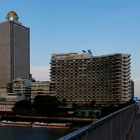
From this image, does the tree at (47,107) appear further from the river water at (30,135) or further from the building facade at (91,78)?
the river water at (30,135)

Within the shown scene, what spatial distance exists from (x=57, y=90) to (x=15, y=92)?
29.4 m

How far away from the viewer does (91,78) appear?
160 metres

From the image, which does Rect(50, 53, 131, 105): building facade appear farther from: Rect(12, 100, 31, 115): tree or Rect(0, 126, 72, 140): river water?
Rect(0, 126, 72, 140): river water

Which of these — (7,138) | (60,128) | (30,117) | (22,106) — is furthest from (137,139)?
(22,106)

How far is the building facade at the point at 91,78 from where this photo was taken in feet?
480

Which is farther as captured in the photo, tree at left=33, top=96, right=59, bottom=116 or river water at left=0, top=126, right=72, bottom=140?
tree at left=33, top=96, right=59, bottom=116

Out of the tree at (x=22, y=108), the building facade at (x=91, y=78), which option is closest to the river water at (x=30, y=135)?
the tree at (x=22, y=108)

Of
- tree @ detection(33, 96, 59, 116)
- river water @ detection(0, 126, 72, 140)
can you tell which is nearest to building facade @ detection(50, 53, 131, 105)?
tree @ detection(33, 96, 59, 116)

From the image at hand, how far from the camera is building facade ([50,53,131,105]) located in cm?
14625

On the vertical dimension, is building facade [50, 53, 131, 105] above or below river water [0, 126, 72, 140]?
above

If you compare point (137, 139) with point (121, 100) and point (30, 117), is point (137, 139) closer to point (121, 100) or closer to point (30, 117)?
point (30, 117)

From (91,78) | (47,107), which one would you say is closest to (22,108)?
(47,107)

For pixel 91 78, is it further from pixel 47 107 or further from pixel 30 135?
pixel 30 135

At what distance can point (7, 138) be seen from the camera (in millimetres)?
65000
